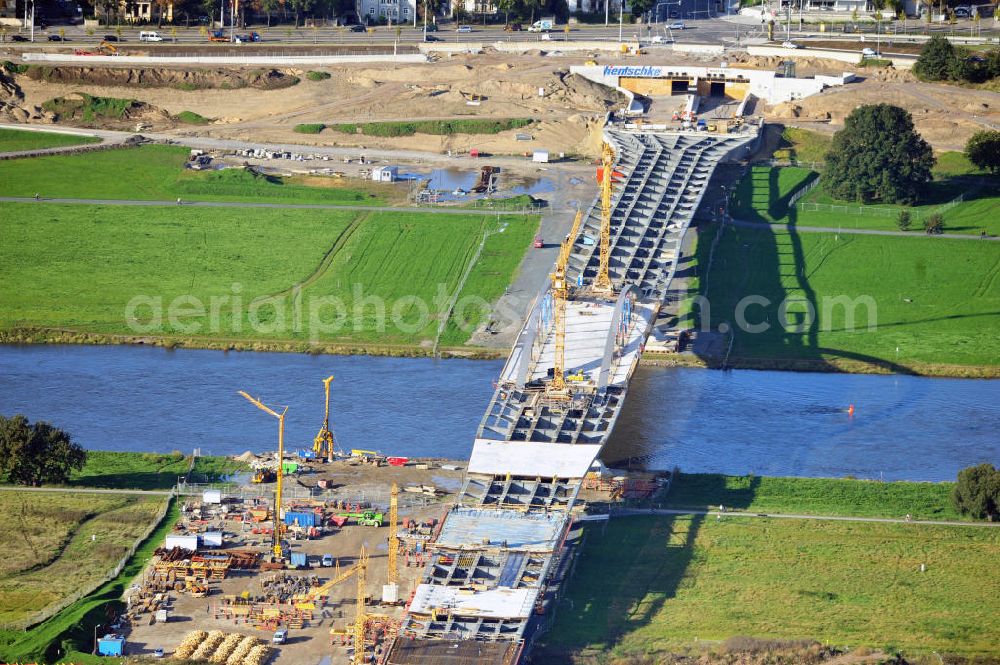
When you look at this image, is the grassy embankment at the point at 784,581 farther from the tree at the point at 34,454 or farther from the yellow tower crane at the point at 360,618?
the tree at the point at 34,454

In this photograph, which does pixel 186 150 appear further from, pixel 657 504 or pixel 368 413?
pixel 657 504

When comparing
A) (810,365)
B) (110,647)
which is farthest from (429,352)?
(110,647)

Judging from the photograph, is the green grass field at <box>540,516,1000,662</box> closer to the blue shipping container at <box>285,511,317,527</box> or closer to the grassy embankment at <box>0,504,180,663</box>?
the blue shipping container at <box>285,511,317,527</box>

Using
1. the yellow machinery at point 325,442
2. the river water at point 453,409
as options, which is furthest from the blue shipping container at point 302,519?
the river water at point 453,409

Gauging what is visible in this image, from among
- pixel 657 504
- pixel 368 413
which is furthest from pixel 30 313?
pixel 657 504

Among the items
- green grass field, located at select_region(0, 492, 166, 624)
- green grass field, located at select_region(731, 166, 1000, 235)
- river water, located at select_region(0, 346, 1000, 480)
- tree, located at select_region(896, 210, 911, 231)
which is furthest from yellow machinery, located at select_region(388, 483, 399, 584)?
tree, located at select_region(896, 210, 911, 231)
